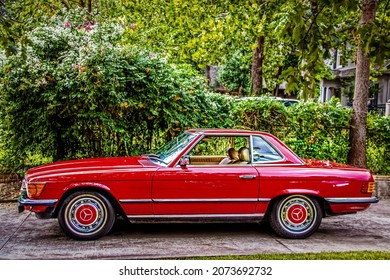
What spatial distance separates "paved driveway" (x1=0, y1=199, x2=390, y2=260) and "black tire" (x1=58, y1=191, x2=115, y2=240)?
139 millimetres

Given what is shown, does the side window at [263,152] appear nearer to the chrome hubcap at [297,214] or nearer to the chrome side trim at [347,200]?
the chrome hubcap at [297,214]

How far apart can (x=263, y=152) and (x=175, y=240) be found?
1.75m

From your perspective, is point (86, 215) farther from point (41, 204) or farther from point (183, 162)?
point (183, 162)

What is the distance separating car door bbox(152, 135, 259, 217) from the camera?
7.13m

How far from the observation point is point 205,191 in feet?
23.6

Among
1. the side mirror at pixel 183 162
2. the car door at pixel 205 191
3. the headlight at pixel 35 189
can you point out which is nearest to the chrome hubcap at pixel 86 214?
the headlight at pixel 35 189

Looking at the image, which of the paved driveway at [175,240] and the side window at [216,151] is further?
the side window at [216,151]

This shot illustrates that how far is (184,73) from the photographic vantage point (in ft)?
35.6

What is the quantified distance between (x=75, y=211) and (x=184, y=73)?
466cm

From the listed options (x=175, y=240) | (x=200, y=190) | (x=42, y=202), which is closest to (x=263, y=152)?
(x=200, y=190)

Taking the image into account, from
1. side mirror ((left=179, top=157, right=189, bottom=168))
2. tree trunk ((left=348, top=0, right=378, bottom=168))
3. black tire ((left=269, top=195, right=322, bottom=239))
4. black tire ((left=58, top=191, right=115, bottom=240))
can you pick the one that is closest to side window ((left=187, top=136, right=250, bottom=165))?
side mirror ((left=179, top=157, right=189, bottom=168))

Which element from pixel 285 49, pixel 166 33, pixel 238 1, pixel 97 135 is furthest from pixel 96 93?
pixel 285 49

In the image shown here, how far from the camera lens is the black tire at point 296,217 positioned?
290 inches

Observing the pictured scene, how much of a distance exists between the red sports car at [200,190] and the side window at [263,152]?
0.05ft
